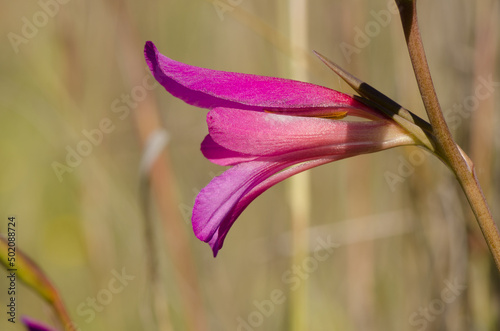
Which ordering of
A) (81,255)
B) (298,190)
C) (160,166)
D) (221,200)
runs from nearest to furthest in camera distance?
(221,200) < (298,190) < (160,166) < (81,255)

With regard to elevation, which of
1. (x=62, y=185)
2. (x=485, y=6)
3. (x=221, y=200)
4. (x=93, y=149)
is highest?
(x=62, y=185)

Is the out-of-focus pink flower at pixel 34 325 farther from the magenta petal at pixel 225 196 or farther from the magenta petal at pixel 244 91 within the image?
the magenta petal at pixel 244 91

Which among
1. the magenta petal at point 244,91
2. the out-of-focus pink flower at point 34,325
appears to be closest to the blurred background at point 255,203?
the magenta petal at point 244,91

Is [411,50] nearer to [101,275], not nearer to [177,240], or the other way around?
[177,240]

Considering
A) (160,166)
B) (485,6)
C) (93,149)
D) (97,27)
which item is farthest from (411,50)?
(97,27)

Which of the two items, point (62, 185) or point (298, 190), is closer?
point (298, 190)

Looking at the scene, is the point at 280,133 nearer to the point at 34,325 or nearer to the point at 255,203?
the point at 34,325

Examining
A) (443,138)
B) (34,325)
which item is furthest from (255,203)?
(443,138)
